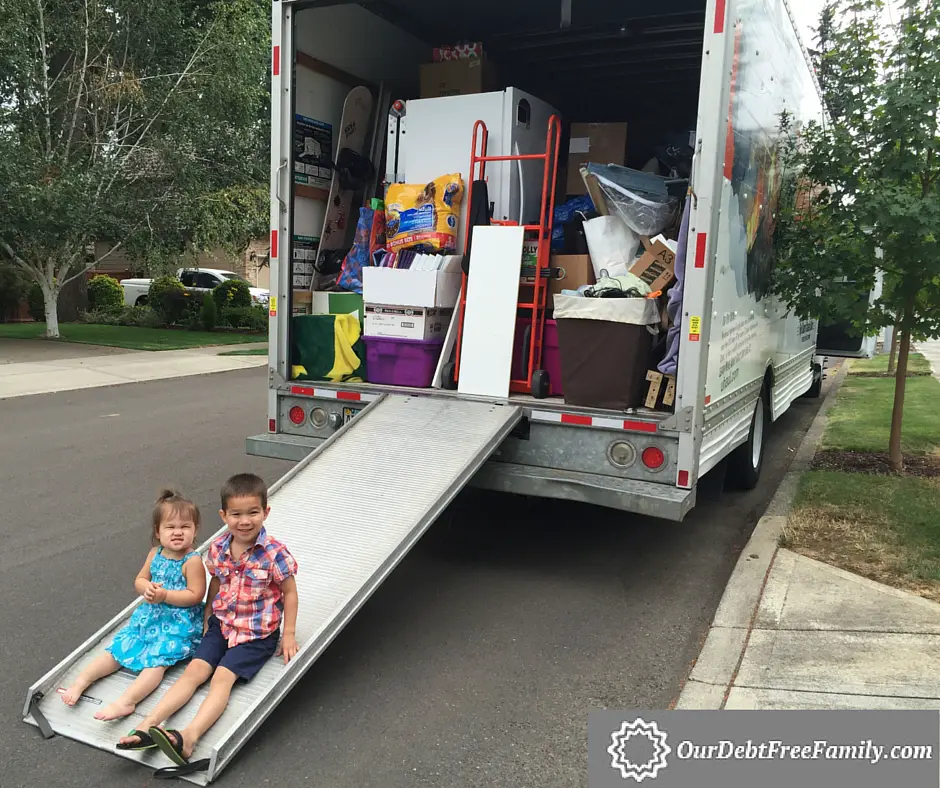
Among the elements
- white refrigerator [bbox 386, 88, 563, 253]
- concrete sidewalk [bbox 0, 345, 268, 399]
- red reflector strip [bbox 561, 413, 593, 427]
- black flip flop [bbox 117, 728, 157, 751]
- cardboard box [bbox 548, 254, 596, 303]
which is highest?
white refrigerator [bbox 386, 88, 563, 253]

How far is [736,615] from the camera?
4.36m

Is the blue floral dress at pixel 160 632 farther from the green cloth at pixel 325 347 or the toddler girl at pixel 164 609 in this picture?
the green cloth at pixel 325 347

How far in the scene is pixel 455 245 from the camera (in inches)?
232

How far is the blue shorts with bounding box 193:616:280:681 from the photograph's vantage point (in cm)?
324

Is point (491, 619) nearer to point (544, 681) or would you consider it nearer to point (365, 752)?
point (544, 681)

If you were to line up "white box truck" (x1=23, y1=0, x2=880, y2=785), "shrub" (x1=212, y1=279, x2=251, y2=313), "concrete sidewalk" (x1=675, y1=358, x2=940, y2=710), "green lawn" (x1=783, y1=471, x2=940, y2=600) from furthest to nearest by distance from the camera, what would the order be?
"shrub" (x1=212, y1=279, x2=251, y2=313) → "green lawn" (x1=783, y1=471, x2=940, y2=600) → "white box truck" (x1=23, y1=0, x2=880, y2=785) → "concrete sidewalk" (x1=675, y1=358, x2=940, y2=710)

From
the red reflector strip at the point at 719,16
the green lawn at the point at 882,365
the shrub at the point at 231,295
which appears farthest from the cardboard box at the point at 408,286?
the shrub at the point at 231,295

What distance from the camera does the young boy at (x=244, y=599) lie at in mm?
3266

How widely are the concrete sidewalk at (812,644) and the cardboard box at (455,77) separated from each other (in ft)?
12.8

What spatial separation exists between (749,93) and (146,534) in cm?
460

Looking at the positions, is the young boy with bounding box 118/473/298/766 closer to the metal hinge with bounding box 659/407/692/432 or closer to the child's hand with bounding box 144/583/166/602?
the child's hand with bounding box 144/583/166/602

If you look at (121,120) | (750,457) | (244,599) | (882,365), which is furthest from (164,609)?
(882,365)

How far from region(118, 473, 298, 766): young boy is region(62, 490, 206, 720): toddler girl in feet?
0.28

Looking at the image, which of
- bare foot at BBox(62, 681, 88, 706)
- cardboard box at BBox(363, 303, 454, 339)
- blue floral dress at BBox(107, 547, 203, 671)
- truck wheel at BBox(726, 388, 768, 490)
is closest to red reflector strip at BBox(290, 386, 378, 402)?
cardboard box at BBox(363, 303, 454, 339)
